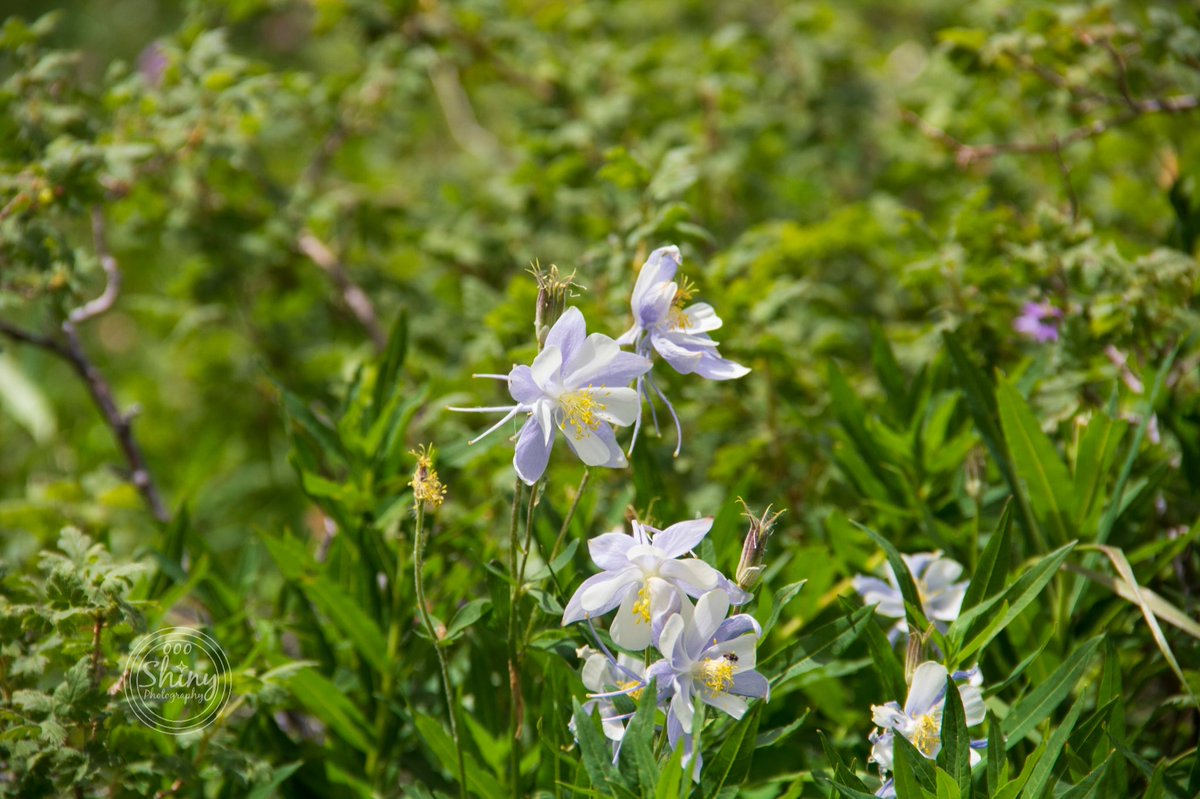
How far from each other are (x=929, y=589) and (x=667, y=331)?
1.69 ft

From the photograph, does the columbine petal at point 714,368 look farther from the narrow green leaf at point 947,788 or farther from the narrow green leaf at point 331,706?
the narrow green leaf at point 331,706

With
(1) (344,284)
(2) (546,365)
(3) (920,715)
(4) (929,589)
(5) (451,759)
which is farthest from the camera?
(1) (344,284)

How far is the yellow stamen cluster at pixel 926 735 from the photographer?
0.99 m

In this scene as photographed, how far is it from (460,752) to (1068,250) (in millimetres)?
1163

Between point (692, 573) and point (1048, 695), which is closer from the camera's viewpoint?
point (692, 573)

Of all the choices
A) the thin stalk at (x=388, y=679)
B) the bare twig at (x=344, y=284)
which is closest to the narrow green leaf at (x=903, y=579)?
the thin stalk at (x=388, y=679)

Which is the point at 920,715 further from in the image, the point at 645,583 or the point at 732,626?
the point at 645,583

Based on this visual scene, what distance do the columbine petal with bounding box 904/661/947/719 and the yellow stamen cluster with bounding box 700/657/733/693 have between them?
0.66ft

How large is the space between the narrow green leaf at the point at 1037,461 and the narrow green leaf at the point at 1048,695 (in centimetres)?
26

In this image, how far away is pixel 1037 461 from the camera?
129 centimetres

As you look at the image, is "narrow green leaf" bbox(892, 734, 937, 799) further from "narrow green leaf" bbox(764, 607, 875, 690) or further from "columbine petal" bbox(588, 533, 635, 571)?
"columbine petal" bbox(588, 533, 635, 571)

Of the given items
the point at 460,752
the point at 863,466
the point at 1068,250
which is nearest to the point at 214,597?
the point at 460,752

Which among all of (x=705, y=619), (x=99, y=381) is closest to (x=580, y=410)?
(x=705, y=619)

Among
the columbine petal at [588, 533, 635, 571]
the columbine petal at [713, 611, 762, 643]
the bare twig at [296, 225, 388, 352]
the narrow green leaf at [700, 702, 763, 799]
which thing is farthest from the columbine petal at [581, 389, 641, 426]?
the bare twig at [296, 225, 388, 352]
